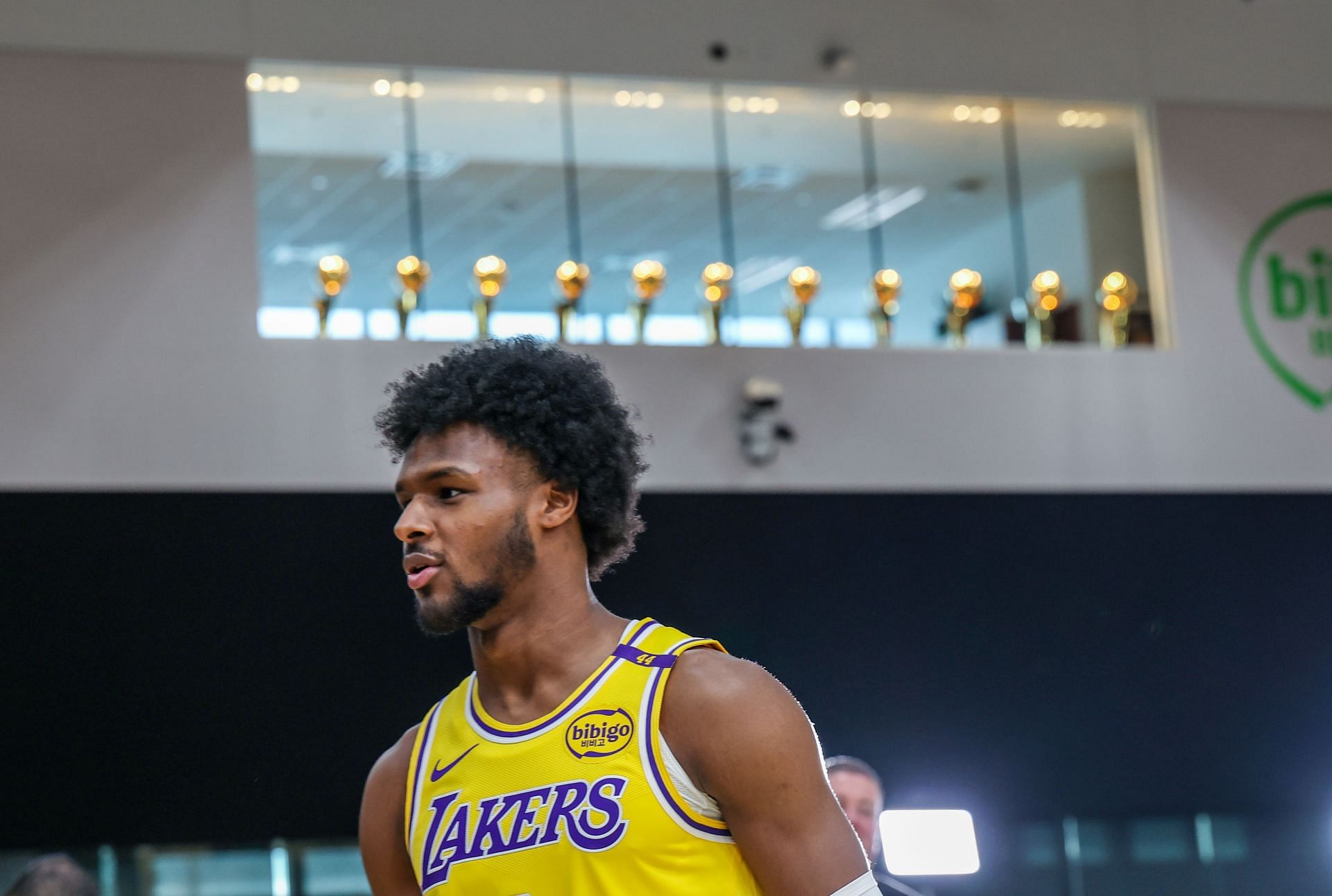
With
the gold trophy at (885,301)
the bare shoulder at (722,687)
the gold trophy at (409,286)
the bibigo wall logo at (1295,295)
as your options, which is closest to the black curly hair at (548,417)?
the bare shoulder at (722,687)

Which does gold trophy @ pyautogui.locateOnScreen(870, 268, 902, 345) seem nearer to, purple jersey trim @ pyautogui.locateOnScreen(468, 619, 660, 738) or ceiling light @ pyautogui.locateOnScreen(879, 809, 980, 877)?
ceiling light @ pyautogui.locateOnScreen(879, 809, 980, 877)

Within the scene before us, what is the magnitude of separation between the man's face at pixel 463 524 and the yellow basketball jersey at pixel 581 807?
15 cm

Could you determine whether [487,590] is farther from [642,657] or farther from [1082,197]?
[1082,197]

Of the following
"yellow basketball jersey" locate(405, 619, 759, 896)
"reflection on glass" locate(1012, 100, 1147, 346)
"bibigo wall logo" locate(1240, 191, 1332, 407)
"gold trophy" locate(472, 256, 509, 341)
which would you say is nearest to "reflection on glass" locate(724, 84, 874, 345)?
"reflection on glass" locate(1012, 100, 1147, 346)

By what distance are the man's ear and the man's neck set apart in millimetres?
74

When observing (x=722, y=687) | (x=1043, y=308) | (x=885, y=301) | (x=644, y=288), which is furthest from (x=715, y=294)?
(x=722, y=687)

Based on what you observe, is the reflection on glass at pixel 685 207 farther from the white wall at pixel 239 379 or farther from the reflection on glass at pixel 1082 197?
the white wall at pixel 239 379

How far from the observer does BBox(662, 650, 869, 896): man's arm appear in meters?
1.80

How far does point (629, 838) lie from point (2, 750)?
531cm

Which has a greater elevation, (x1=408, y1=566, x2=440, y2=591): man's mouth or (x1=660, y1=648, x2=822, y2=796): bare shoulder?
(x1=408, y1=566, x2=440, y2=591): man's mouth

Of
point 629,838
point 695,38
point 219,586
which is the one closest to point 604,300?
point 695,38

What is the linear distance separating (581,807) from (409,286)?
5599 mm

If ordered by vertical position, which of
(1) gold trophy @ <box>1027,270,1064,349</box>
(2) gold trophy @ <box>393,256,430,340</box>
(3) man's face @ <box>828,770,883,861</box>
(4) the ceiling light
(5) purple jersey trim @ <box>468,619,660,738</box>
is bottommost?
(4) the ceiling light

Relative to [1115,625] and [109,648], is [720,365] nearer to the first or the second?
[1115,625]
